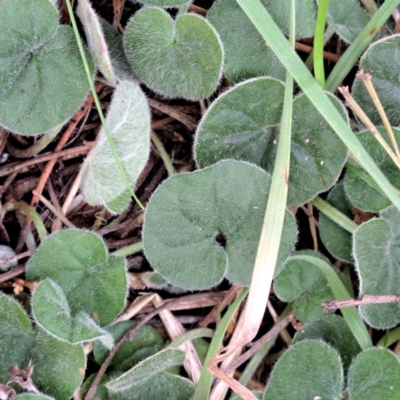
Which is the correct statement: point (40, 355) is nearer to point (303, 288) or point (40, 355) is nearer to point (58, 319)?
point (58, 319)

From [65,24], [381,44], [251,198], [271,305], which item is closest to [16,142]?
[65,24]

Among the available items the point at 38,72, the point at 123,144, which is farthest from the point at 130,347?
the point at 38,72

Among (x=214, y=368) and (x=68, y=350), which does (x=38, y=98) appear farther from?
(x=214, y=368)

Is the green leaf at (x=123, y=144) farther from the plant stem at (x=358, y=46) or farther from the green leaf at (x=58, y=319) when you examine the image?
the plant stem at (x=358, y=46)

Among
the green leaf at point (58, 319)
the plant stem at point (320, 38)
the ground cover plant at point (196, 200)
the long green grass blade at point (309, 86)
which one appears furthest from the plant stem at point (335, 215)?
the green leaf at point (58, 319)

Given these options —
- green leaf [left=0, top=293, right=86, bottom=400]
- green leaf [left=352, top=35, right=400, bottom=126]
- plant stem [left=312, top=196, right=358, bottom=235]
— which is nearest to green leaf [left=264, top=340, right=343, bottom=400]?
plant stem [left=312, top=196, right=358, bottom=235]
